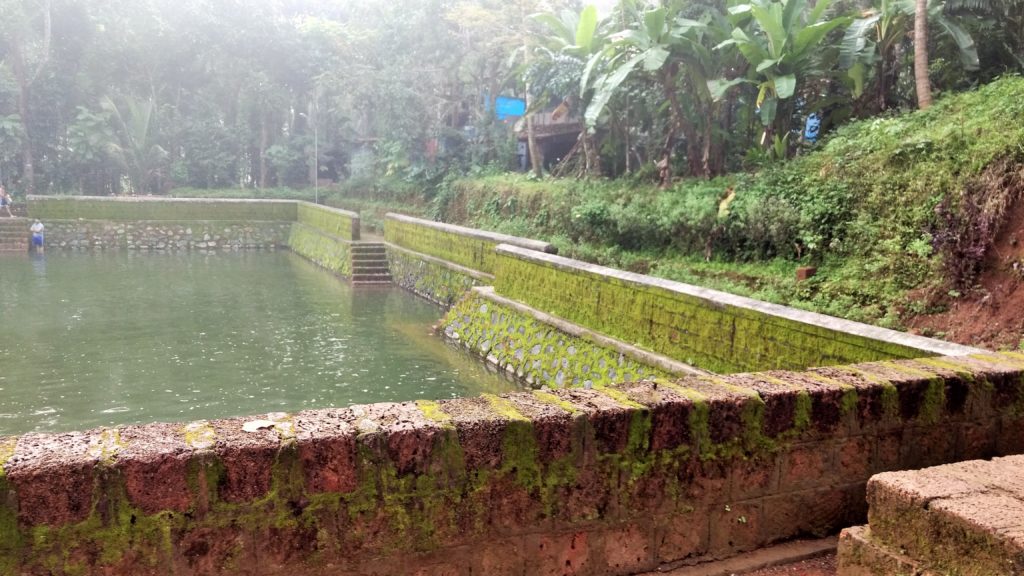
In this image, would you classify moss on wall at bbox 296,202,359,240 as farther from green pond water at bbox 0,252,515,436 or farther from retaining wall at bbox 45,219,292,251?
green pond water at bbox 0,252,515,436

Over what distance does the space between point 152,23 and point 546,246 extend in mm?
24555

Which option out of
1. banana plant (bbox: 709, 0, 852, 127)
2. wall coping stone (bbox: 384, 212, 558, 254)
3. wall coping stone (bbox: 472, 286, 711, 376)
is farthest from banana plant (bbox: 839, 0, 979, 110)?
wall coping stone (bbox: 472, 286, 711, 376)

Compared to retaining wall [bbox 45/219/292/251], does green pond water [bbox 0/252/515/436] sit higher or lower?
lower

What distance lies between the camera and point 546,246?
10.6m

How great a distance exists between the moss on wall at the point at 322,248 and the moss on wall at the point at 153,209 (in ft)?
3.53

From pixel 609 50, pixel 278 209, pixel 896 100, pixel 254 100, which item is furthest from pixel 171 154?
pixel 896 100

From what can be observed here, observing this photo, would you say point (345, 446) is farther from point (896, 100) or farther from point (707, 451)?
point (896, 100)

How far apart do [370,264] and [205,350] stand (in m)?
7.58

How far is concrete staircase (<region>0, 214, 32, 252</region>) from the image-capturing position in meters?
21.0

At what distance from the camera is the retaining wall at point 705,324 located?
5023 millimetres

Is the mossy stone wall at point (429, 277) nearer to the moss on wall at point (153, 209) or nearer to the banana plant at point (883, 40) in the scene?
the banana plant at point (883, 40)

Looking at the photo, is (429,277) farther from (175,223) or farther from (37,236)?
(37,236)

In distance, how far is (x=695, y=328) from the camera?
6.58 metres

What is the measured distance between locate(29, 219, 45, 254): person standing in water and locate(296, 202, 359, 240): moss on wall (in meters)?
7.38
